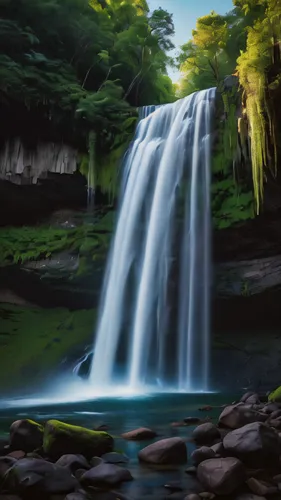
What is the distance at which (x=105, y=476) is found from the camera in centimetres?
383

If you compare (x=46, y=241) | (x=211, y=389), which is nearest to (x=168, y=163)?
(x=46, y=241)

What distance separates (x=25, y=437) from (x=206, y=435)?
1.94m

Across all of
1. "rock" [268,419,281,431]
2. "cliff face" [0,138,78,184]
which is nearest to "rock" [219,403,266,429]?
"rock" [268,419,281,431]

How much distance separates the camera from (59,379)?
42.7ft

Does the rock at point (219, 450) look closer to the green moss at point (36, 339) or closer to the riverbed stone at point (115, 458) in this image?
the riverbed stone at point (115, 458)

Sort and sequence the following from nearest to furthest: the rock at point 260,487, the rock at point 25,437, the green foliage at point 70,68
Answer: the rock at point 260,487, the rock at point 25,437, the green foliage at point 70,68

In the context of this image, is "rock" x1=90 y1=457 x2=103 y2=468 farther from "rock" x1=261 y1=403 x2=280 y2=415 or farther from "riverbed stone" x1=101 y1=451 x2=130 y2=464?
"rock" x1=261 y1=403 x2=280 y2=415

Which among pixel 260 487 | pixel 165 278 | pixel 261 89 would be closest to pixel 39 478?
pixel 260 487

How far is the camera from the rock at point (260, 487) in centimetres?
354

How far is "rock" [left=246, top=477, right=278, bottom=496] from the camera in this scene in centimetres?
354

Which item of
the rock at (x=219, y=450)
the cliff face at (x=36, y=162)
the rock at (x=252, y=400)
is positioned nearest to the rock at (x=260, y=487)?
the rock at (x=219, y=450)

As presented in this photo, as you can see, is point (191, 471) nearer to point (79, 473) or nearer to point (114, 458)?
point (114, 458)

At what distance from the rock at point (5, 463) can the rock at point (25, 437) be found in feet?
1.90

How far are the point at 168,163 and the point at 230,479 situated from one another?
11.2 meters
